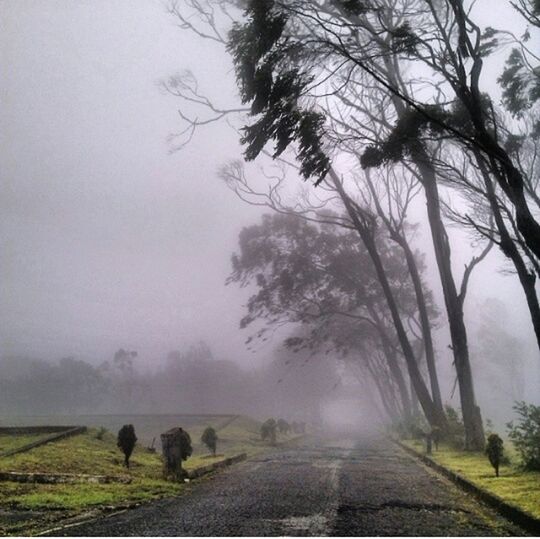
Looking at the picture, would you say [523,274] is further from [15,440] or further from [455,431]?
[15,440]

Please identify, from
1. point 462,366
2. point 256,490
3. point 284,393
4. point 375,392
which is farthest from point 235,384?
point 256,490

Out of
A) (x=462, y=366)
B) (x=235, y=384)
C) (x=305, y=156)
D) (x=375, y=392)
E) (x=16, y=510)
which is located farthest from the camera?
(x=235, y=384)

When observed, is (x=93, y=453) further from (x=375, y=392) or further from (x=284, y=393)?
(x=375, y=392)

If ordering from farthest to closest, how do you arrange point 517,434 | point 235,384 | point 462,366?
point 235,384
point 462,366
point 517,434

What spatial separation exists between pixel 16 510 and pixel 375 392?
78796 millimetres

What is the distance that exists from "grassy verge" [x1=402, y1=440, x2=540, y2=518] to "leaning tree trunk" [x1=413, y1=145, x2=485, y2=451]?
120cm

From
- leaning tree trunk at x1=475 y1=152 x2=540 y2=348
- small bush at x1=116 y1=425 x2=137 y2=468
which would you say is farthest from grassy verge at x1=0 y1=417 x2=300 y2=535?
leaning tree trunk at x1=475 y1=152 x2=540 y2=348

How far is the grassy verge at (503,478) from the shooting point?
6251mm

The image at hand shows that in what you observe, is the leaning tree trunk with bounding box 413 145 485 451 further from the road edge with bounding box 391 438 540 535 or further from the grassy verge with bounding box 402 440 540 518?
the road edge with bounding box 391 438 540 535

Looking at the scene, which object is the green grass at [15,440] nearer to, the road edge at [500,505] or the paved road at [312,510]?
the paved road at [312,510]

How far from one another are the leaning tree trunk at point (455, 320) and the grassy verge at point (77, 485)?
855 cm

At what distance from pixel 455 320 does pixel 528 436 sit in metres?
5.94

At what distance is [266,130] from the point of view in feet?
24.6

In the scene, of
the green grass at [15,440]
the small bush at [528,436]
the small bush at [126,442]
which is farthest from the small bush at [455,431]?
the green grass at [15,440]
